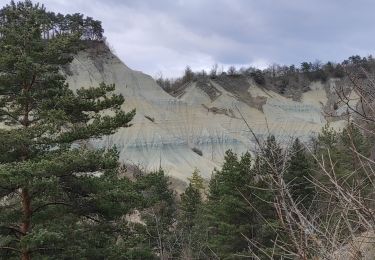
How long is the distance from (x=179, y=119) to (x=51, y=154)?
51.9 meters

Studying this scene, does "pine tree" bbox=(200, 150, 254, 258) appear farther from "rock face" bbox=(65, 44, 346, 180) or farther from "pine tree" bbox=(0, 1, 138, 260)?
"rock face" bbox=(65, 44, 346, 180)

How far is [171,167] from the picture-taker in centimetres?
5478

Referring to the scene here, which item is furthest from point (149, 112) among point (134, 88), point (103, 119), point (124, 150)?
point (103, 119)

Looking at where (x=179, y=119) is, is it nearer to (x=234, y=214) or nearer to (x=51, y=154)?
(x=234, y=214)

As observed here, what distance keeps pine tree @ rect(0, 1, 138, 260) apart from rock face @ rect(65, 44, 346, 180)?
38279 millimetres

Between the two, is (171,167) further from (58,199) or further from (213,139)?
(58,199)

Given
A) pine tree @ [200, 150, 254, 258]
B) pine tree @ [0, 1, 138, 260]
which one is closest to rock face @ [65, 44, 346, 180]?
pine tree @ [200, 150, 254, 258]

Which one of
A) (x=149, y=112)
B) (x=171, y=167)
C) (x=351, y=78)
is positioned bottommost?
(x=171, y=167)

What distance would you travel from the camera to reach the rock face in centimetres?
5694

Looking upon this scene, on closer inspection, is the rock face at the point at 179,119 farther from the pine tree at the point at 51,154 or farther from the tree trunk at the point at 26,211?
the tree trunk at the point at 26,211

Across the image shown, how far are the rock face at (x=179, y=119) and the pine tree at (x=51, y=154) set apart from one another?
38.3 m

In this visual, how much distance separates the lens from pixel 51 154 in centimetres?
1239

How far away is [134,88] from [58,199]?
51.2m

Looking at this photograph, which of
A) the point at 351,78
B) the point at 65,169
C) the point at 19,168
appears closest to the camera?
the point at 351,78
